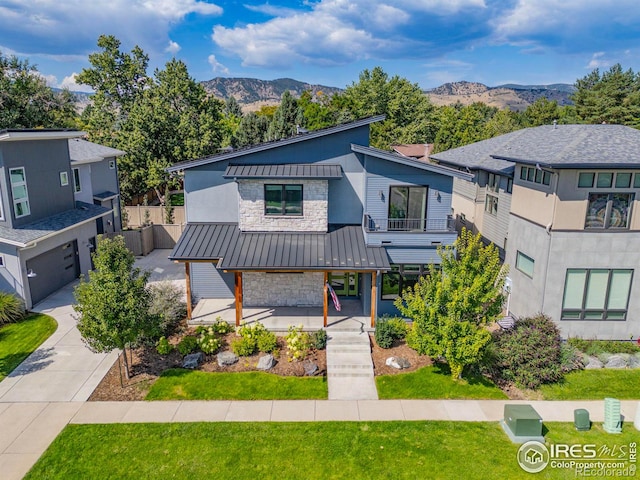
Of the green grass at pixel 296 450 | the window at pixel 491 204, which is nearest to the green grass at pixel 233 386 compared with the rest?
the green grass at pixel 296 450

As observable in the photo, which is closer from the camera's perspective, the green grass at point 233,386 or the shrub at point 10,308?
the green grass at point 233,386

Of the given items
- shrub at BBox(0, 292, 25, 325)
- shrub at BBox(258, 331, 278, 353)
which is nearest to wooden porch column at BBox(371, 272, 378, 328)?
shrub at BBox(258, 331, 278, 353)

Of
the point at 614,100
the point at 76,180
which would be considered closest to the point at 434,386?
the point at 76,180

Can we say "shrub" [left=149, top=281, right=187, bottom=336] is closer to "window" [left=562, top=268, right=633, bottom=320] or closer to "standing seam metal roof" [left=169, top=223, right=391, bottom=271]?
"standing seam metal roof" [left=169, top=223, right=391, bottom=271]

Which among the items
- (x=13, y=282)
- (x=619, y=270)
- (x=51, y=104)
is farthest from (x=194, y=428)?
(x=51, y=104)

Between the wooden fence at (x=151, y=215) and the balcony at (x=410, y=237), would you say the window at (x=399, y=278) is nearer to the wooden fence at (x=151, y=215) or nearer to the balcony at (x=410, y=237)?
the balcony at (x=410, y=237)
